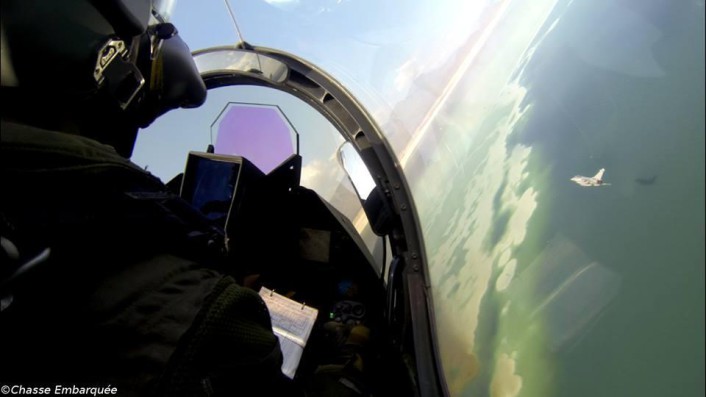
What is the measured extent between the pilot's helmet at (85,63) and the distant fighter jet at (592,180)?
2.96 feet

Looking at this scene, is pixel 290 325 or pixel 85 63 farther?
pixel 290 325

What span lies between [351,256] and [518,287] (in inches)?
29.3

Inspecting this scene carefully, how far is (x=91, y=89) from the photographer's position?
605 millimetres

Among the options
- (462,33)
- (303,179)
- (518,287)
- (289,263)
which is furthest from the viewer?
(303,179)

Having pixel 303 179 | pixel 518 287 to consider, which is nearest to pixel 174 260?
pixel 518 287

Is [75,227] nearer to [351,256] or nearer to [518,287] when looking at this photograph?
[518,287]

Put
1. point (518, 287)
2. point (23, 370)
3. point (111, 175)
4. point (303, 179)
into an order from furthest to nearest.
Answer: point (303, 179)
point (518, 287)
point (111, 175)
point (23, 370)

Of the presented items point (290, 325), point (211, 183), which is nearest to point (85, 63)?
point (211, 183)

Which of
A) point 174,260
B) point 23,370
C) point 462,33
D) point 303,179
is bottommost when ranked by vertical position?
point 23,370

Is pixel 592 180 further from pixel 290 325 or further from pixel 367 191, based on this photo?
pixel 290 325

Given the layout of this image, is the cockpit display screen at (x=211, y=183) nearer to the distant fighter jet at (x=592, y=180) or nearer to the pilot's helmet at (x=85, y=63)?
the pilot's helmet at (x=85, y=63)

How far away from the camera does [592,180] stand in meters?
0.61

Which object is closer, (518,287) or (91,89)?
(91,89)

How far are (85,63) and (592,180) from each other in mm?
908
